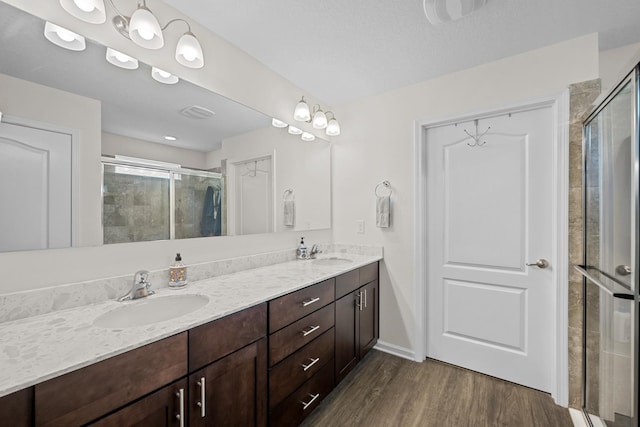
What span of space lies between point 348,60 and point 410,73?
1.74 feet

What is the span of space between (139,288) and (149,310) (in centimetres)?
11

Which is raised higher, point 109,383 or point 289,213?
point 289,213

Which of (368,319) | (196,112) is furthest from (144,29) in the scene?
(368,319)

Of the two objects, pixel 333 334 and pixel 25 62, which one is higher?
pixel 25 62

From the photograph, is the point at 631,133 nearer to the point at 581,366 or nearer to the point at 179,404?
the point at 581,366

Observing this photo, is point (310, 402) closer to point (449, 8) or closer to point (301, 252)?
point (301, 252)

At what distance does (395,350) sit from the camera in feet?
7.89

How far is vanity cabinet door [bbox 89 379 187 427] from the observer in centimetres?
82

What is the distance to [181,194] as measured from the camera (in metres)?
1.59

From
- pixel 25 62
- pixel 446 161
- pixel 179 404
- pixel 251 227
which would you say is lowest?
pixel 179 404

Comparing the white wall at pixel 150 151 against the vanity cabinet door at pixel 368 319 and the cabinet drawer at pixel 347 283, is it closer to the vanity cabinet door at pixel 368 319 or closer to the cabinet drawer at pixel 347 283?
the cabinet drawer at pixel 347 283

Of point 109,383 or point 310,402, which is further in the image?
point 310,402

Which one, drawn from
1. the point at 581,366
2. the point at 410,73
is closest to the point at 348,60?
the point at 410,73

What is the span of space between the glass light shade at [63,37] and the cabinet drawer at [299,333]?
1.55 meters
